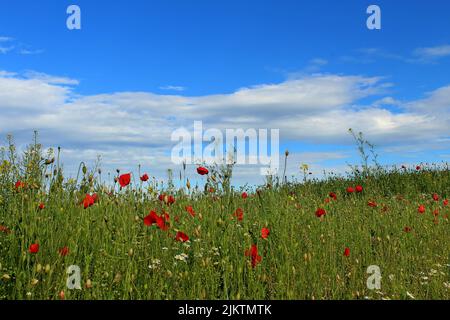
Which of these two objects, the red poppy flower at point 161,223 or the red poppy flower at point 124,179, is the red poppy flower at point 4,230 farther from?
the red poppy flower at point 161,223

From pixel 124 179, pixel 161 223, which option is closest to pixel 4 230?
pixel 124 179

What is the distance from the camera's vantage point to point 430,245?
6742mm

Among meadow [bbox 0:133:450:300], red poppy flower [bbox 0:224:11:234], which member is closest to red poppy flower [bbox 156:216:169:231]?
meadow [bbox 0:133:450:300]

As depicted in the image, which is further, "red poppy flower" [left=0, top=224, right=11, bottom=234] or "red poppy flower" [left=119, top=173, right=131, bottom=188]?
"red poppy flower" [left=119, top=173, right=131, bottom=188]

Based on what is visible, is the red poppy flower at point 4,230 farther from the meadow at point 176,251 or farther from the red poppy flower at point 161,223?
the red poppy flower at point 161,223

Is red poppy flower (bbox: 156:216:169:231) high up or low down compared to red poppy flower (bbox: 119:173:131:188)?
down

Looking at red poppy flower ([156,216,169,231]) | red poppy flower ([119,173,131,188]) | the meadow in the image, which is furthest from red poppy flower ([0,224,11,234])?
red poppy flower ([156,216,169,231])

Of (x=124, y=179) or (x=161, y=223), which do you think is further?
(x=124, y=179)

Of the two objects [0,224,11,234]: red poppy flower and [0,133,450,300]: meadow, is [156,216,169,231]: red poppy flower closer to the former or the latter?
[0,133,450,300]: meadow

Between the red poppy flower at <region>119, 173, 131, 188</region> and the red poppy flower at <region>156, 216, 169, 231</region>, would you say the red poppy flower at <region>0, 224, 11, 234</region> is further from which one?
the red poppy flower at <region>156, 216, 169, 231</region>

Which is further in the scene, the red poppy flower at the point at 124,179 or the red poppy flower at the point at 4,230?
the red poppy flower at the point at 124,179

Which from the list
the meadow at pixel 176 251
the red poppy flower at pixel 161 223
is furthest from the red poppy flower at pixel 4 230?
A: the red poppy flower at pixel 161 223

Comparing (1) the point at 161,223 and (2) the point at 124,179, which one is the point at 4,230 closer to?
(2) the point at 124,179

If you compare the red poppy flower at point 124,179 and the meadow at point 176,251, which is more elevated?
the red poppy flower at point 124,179
